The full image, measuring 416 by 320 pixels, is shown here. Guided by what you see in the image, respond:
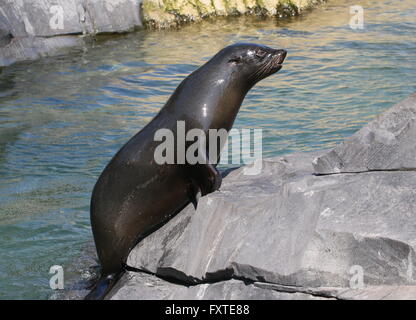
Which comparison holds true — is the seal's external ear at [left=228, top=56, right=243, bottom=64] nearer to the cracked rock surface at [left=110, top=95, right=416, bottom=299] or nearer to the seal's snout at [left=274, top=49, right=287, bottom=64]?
the seal's snout at [left=274, top=49, right=287, bottom=64]

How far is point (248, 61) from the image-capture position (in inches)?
205

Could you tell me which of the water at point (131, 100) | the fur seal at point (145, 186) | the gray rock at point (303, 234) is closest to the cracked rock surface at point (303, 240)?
the gray rock at point (303, 234)

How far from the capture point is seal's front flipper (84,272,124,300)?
15.0 ft

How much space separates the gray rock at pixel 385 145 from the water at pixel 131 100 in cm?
216

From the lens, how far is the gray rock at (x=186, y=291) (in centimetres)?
375

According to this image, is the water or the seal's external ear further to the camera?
the water

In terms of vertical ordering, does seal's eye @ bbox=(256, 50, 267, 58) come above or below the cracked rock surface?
above

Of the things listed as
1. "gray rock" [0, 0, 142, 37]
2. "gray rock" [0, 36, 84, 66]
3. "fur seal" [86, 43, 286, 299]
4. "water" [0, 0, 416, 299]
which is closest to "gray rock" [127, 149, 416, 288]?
"fur seal" [86, 43, 286, 299]

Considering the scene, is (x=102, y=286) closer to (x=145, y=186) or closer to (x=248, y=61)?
(x=145, y=186)

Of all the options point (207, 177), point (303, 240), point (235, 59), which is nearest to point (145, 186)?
point (207, 177)

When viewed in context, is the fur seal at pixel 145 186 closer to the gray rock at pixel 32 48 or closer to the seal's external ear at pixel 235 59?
the seal's external ear at pixel 235 59

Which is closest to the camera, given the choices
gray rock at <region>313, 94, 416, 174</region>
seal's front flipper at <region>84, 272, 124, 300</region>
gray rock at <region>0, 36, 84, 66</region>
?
gray rock at <region>313, 94, 416, 174</region>

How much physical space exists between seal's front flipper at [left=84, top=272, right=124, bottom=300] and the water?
40 centimetres

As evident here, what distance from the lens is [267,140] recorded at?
7.98m
